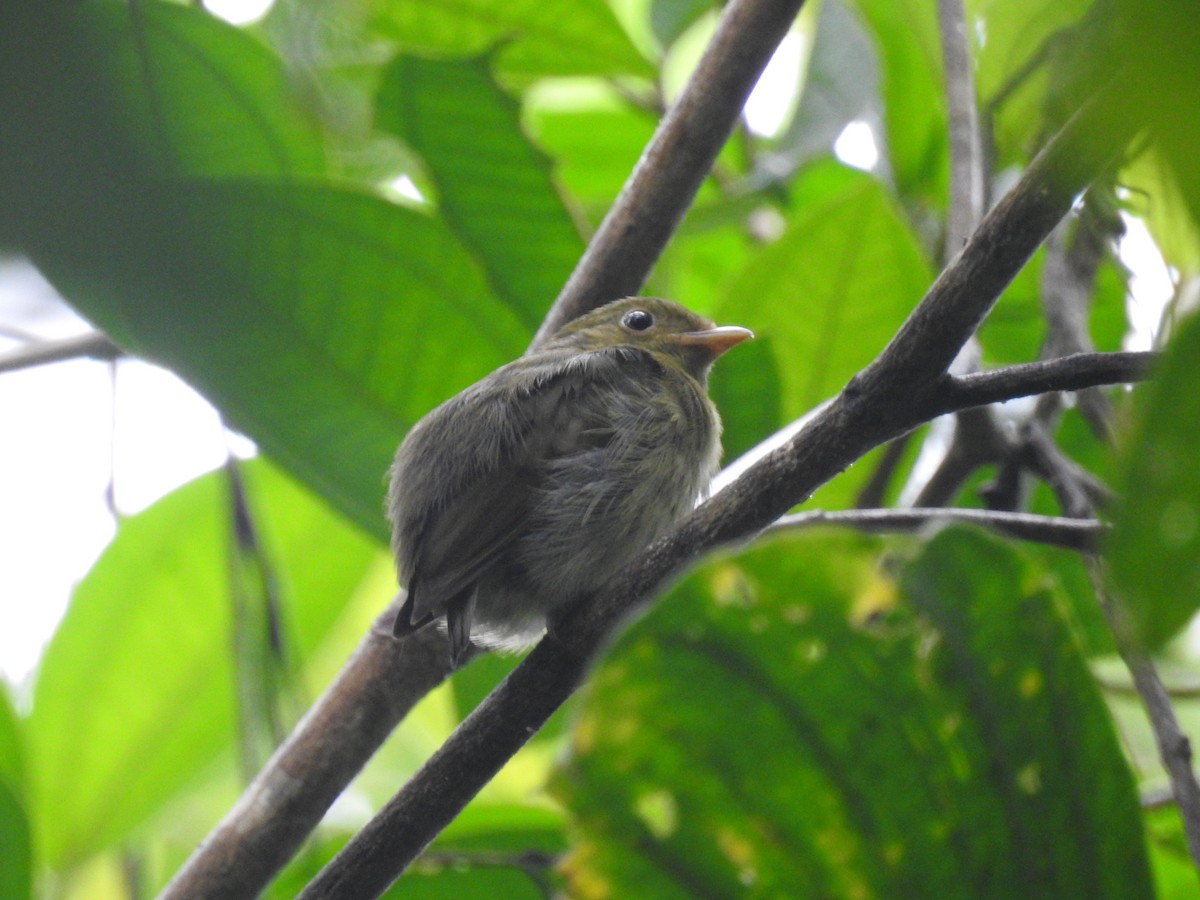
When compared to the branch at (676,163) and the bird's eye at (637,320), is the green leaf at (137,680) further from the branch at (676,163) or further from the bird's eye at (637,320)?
the bird's eye at (637,320)

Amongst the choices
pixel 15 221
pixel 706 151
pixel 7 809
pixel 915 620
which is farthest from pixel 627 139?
pixel 15 221

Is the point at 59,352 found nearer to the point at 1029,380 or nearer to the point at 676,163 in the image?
the point at 676,163

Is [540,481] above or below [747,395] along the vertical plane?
below

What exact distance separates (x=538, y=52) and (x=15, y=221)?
10.3 feet

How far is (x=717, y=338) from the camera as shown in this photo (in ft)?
11.3

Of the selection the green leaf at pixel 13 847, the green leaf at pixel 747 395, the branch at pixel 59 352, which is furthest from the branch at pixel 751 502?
the branch at pixel 59 352

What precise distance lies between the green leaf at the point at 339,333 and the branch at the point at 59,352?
2.68ft

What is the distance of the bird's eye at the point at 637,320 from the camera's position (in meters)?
3.84

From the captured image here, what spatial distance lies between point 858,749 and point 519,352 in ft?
6.30

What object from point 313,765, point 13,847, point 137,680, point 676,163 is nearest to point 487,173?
point 676,163

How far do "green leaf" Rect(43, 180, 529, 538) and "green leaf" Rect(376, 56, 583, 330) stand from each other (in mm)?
161

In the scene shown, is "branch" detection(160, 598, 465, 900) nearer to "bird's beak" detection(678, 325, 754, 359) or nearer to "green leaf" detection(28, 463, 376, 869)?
"green leaf" detection(28, 463, 376, 869)

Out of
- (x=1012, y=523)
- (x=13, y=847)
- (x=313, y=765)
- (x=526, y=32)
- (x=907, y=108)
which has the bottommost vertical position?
(x=13, y=847)

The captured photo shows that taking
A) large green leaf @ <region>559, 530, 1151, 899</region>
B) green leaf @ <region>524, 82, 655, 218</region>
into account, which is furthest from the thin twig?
green leaf @ <region>524, 82, 655, 218</region>
